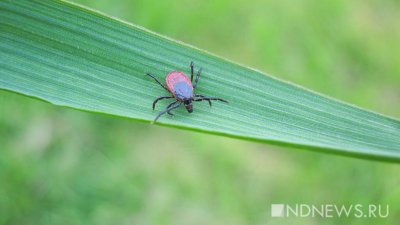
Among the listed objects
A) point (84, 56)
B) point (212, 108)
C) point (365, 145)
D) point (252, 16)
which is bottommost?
point (365, 145)

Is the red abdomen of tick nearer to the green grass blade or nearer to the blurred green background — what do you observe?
the green grass blade

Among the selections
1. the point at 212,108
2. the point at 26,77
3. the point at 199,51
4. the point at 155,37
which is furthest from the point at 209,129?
the point at 26,77

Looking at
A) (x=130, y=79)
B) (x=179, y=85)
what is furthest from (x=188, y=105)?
(x=130, y=79)

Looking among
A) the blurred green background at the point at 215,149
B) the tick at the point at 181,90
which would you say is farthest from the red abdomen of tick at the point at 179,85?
the blurred green background at the point at 215,149

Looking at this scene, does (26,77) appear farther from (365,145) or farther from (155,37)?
(365,145)

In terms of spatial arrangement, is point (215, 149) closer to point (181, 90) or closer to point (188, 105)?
point (181, 90)

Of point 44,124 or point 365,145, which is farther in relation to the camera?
point 44,124
